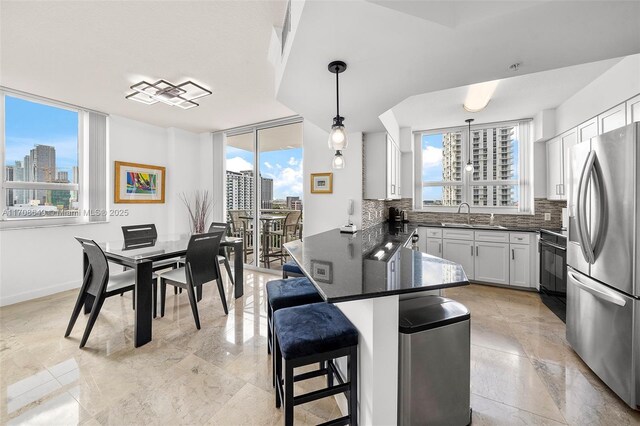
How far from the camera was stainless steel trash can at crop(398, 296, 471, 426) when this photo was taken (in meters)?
1.22

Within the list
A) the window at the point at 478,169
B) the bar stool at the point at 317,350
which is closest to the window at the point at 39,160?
the bar stool at the point at 317,350

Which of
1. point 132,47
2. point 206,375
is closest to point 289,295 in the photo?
point 206,375

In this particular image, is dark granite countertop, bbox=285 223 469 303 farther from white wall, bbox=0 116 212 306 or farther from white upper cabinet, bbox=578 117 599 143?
white wall, bbox=0 116 212 306

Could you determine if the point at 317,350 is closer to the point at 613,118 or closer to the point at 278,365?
the point at 278,365

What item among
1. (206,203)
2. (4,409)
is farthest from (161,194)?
(4,409)

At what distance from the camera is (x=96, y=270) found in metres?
2.41

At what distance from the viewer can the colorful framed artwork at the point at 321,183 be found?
143 inches

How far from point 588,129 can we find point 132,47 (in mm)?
4637

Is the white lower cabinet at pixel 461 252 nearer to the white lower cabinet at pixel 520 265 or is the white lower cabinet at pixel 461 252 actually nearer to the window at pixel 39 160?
the white lower cabinet at pixel 520 265

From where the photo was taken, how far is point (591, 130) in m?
2.78

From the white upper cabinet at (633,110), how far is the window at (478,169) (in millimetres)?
1915

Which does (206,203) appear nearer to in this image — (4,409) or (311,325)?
(4,409)

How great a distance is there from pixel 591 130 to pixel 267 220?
4.43 metres

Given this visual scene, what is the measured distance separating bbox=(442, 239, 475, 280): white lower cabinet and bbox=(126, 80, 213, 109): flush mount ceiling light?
13.2 ft
